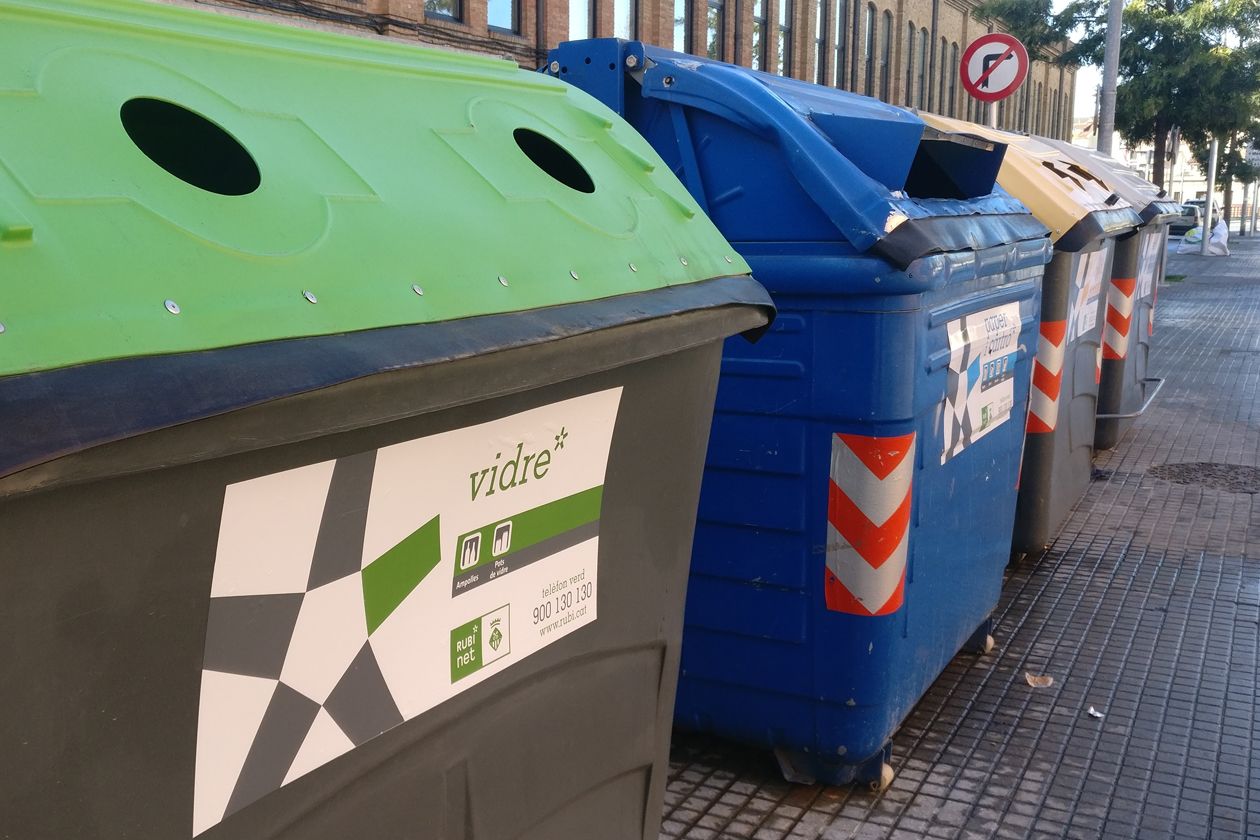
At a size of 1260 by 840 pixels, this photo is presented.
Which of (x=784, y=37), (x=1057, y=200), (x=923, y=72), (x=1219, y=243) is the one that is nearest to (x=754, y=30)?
(x=784, y=37)

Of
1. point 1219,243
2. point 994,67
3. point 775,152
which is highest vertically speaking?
point 994,67

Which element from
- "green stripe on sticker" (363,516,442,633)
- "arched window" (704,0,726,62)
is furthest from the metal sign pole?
"green stripe on sticker" (363,516,442,633)

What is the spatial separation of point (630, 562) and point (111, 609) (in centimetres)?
106

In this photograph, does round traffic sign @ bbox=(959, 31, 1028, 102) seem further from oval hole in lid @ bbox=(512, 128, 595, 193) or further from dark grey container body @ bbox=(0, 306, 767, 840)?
dark grey container body @ bbox=(0, 306, 767, 840)

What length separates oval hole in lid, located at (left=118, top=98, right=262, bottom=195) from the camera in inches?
68.4

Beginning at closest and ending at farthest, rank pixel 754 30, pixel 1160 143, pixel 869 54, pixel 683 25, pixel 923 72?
pixel 683 25 < pixel 754 30 < pixel 869 54 < pixel 1160 143 < pixel 923 72

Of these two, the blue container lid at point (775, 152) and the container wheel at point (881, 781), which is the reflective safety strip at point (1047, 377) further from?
the container wheel at point (881, 781)

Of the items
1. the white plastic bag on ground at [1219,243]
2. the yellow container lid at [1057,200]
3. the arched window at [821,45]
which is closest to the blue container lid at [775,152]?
the yellow container lid at [1057,200]

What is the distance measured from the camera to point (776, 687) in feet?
10.9

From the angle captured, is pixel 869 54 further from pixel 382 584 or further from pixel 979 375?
pixel 382 584

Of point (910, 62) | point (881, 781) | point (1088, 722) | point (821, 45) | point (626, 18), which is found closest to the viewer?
point (881, 781)

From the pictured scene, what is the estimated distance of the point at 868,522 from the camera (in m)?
3.11

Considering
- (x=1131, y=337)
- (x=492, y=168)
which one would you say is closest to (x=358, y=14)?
(x=1131, y=337)

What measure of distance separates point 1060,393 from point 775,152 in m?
3.01
